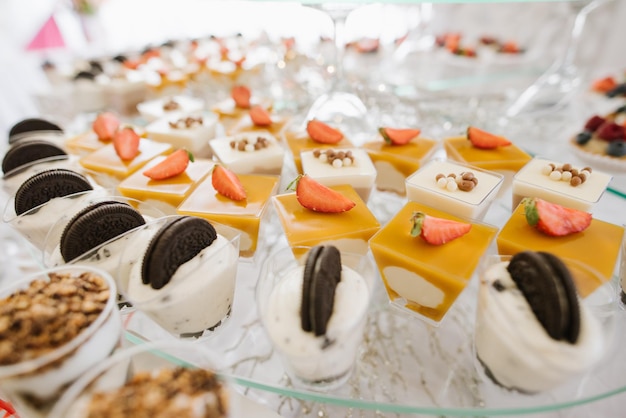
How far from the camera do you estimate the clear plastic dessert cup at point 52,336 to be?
847 millimetres

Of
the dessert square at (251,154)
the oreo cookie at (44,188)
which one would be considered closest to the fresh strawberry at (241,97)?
the dessert square at (251,154)

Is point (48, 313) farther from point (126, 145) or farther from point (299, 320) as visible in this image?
point (126, 145)

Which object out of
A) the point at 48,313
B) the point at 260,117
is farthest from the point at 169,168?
the point at 48,313

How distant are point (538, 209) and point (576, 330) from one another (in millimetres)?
440

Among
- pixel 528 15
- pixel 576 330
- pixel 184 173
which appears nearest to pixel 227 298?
pixel 184 173

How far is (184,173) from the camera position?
67.1 inches

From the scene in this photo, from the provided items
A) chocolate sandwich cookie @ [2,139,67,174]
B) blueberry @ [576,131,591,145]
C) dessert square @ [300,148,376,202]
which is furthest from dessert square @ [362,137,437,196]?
chocolate sandwich cookie @ [2,139,67,174]

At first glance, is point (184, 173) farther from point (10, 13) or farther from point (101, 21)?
point (101, 21)

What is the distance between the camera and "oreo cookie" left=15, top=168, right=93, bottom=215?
1.42m

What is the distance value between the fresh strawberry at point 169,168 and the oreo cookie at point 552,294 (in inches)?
52.0

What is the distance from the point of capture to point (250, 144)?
1.87m

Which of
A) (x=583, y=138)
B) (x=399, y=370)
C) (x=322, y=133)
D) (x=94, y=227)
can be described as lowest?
(x=399, y=370)

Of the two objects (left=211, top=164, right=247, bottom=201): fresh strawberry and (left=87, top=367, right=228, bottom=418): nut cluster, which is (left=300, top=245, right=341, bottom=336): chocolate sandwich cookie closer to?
(left=87, top=367, right=228, bottom=418): nut cluster

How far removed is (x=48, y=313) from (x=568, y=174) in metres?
1.66
